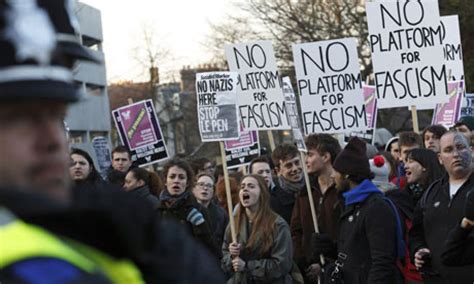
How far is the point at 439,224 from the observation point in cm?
806

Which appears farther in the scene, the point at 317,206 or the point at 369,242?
the point at 317,206

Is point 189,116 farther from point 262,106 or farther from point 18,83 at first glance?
point 18,83

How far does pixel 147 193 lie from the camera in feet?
36.5

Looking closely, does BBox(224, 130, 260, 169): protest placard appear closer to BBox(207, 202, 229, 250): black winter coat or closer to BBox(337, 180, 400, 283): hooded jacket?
BBox(207, 202, 229, 250): black winter coat

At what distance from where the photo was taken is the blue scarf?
8.27 metres

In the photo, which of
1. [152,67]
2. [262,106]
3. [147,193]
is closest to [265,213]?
[147,193]

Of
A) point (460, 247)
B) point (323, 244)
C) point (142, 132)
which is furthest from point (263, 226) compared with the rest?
point (142, 132)

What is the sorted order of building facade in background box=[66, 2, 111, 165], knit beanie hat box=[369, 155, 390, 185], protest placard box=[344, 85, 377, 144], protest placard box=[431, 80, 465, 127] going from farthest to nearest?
building facade in background box=[66, 2, 111, 165] → protest placard box=[344, 85, 377, 144] → protest placard box=[431, 80, 465, 127] → knit beanie hat box=[369, 155, 390, 185]

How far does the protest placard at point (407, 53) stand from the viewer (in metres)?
12.2

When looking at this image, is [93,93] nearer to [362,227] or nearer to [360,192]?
[360,192]

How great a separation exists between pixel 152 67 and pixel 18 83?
58.0 meters

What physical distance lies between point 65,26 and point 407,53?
10927mm

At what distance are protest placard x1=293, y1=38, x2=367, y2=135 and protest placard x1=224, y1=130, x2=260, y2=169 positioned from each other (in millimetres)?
4789

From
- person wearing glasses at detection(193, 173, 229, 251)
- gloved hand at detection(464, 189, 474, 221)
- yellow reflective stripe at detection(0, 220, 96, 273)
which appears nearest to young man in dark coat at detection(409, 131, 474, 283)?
gloved hand at detection(464, 189, 474, 221)
